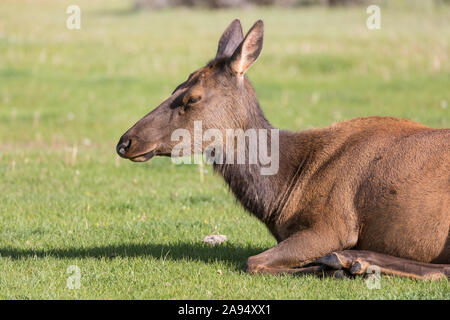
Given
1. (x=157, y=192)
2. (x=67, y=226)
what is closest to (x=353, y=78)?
(x=157, y=192)

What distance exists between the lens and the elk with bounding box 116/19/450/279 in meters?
6.68

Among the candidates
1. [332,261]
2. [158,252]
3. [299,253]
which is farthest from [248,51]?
[158,252]

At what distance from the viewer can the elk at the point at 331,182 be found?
263 inches

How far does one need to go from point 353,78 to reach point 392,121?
16231 millimetres

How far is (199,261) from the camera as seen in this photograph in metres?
7.43

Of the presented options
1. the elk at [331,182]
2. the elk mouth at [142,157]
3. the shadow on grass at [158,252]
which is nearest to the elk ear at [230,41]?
the elk at [331,182]

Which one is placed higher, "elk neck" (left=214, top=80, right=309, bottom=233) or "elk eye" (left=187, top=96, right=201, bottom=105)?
"elk eye" (left=187, top=96, right=201, bottom=105)

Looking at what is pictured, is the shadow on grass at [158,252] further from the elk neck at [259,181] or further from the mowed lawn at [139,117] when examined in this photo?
the elk neck at [259,181]

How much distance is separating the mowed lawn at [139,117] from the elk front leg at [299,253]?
15 centimetres

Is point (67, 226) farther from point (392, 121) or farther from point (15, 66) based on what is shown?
point (15, 66)

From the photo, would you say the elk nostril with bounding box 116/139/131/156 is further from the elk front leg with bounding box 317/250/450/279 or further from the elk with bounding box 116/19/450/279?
the elk front leg with bounding box 317/250/450/279

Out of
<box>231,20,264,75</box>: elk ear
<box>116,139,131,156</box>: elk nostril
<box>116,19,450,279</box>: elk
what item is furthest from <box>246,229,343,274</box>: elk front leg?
<box>231,20,264,75</box>: elk ear

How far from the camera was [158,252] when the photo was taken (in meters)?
7.87

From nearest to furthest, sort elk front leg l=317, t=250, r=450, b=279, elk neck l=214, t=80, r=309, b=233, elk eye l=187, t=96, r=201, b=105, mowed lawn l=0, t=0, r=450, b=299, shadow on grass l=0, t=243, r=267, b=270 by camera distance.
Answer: elk front leg l=317, t=250, r=450, b=279
mowed lawn l=0, t=0, r=450, b=299
elk eye l=187, t=96, r=201, b=105
elk neck l=214, t=80, r=309, b=233
shadow on grass l=0, t=243, r=267, b=270
